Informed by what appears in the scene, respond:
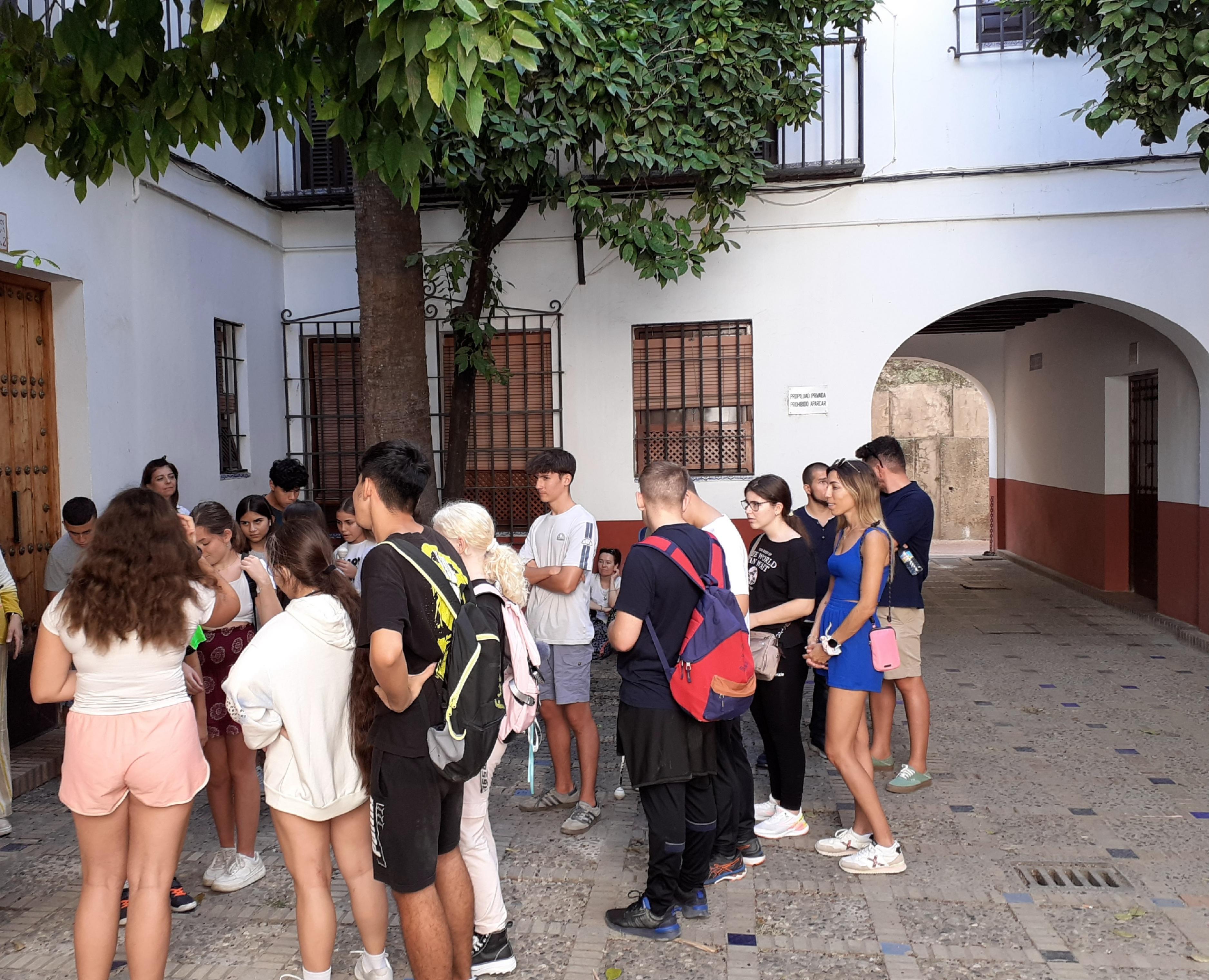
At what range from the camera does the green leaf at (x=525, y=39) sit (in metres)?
2.70

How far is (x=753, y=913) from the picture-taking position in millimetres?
3867

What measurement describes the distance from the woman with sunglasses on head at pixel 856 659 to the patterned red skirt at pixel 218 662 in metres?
2.39

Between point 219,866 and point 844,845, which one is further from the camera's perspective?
point 844,845

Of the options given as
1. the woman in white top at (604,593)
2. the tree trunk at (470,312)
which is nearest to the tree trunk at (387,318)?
the woman in white top at (604,593)

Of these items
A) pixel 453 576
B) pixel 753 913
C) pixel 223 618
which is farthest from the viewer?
pixel 753 913

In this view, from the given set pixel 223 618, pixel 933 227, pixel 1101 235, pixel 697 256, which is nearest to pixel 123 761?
pixel 223 618

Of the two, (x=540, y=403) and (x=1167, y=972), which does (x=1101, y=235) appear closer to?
(x=540, y=403)

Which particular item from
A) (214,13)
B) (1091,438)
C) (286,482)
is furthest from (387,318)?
(1091,438)

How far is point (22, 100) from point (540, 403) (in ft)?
19.0

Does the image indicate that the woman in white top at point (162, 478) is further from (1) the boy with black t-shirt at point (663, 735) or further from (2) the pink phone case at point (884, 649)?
(2) the pink phone case at point (884, 649)

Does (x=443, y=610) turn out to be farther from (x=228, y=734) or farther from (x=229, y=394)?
(x=229, y=394)

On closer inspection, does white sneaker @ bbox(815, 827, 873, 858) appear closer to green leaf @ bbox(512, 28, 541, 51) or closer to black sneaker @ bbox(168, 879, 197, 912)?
black sneaker @ bbox(168, 879, 197, 912)

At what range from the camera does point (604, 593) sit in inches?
269

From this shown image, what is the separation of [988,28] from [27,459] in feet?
25.9
